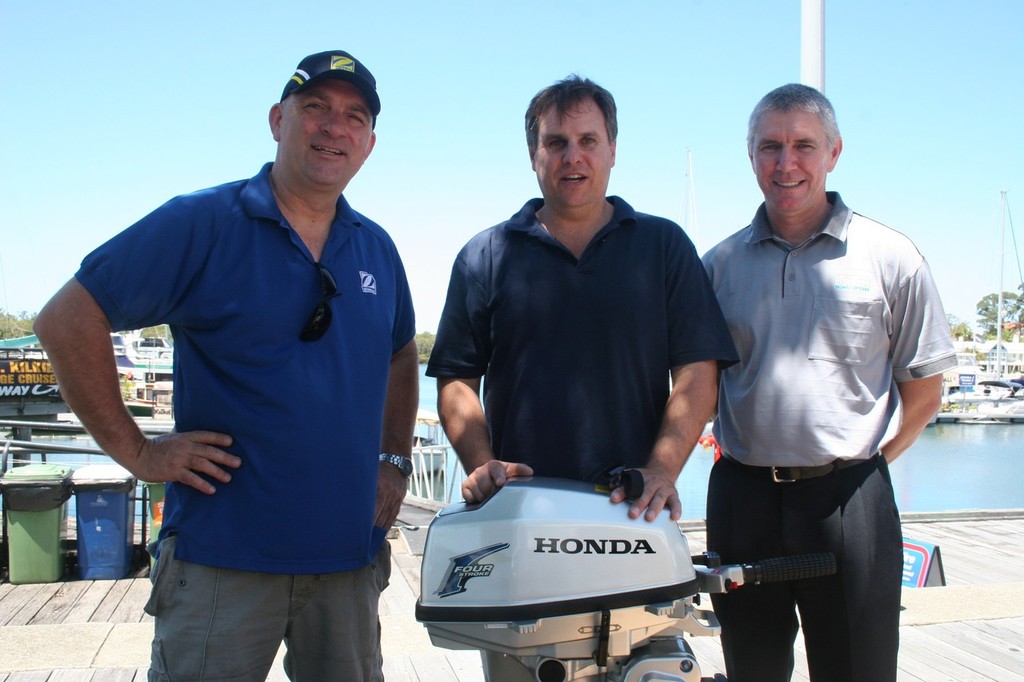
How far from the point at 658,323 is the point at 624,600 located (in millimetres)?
680

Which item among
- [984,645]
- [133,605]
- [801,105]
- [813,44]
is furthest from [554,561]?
[133,605]

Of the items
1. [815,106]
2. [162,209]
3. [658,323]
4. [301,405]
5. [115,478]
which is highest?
[815,106]

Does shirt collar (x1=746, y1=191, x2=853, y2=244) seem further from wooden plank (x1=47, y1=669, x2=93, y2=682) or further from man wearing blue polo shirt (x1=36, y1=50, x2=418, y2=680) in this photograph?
wooden plank (x1=47, y1=669, x2=93, y2=682)

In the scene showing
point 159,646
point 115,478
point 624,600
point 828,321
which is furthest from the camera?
point 115,478

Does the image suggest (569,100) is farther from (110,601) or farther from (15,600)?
(15,600)

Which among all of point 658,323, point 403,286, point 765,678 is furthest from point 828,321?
point 403,286

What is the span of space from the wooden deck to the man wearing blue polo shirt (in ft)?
5.62

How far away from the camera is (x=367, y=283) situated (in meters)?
2.04

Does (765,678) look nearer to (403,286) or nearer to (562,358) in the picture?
(562,358)

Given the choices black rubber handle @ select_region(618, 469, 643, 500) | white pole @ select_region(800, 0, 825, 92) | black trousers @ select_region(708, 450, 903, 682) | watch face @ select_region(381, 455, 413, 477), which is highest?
white pole @ select_region(800, 0, 825, 92)

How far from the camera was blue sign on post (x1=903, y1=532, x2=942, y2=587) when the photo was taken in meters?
5.40

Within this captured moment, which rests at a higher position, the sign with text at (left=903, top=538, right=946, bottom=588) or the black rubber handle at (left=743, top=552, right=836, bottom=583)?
the black rubber handle at (left=743, top=552, right=836, bottom=583)

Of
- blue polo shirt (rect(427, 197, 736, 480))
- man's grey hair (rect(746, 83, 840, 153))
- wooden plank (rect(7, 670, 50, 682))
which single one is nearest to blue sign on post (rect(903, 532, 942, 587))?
man's grey hair (rect(746, 83, 840, 153))

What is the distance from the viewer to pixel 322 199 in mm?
2029
